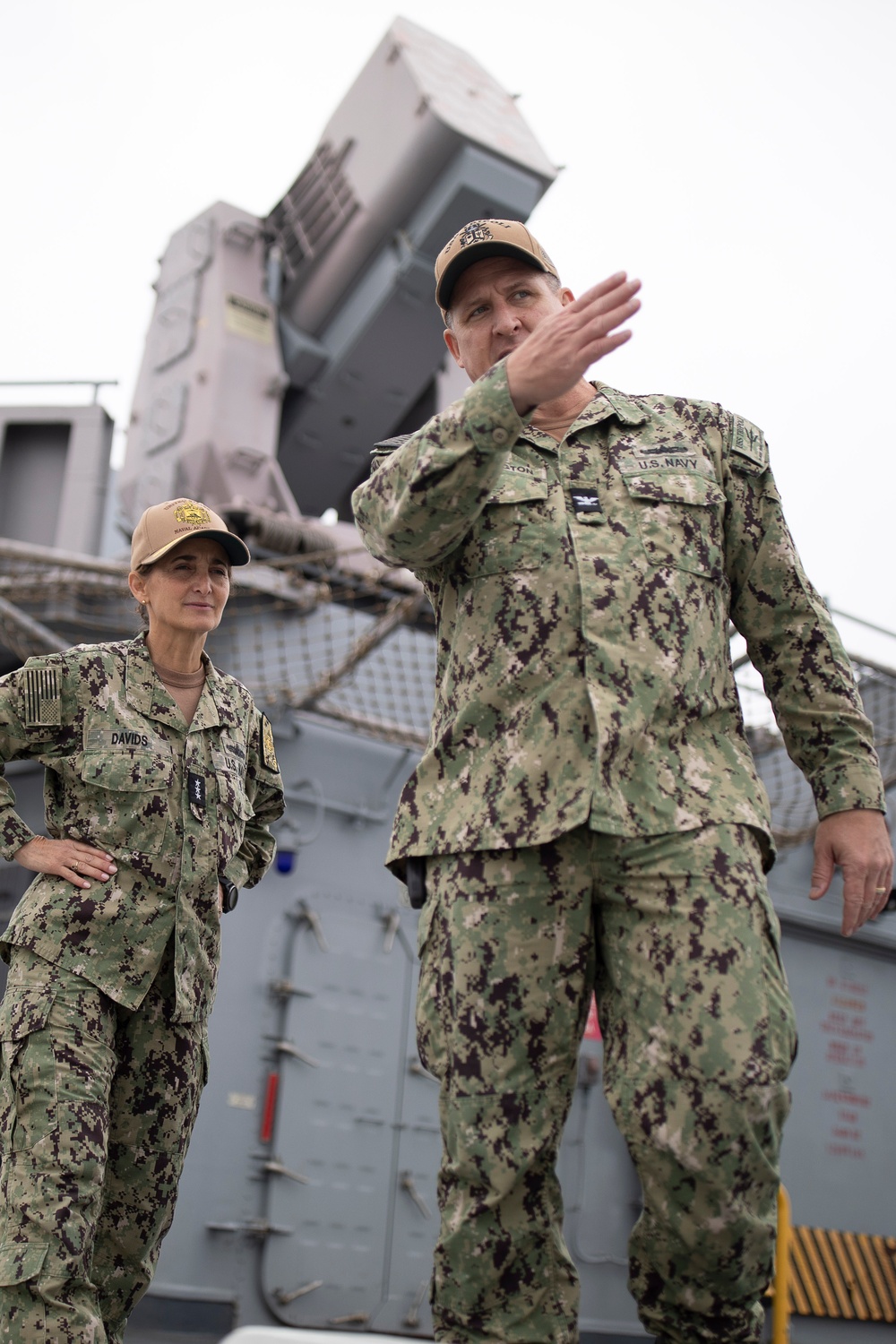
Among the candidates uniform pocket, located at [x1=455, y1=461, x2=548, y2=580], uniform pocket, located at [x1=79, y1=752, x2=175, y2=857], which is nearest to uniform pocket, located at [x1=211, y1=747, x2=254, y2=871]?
uniform pocket, located at [x1=79, y1=752, x2=175, y2=857]

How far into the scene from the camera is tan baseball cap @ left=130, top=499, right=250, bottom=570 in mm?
2428

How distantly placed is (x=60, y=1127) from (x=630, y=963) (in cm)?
102

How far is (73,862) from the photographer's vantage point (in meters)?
2.27

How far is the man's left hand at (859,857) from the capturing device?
5.52ft

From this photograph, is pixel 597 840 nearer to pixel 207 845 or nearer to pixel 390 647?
pixel 207 845

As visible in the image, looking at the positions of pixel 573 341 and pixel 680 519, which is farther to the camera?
pixel 680 519

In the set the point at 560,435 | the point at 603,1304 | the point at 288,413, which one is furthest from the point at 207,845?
the point at 288,413

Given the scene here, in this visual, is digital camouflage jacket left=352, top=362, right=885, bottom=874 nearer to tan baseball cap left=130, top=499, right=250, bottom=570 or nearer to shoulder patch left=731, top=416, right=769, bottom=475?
shoulder patch left=731, top=416, right=769, bottom=475

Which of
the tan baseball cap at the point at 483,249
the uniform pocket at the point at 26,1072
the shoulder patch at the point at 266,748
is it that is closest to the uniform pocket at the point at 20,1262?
the uniform pocket at the point at 26,1072

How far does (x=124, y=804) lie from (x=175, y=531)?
506 millimetres

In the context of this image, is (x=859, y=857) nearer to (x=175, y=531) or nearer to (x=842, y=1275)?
(x=175, y=531)

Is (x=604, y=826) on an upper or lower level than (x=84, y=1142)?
upper

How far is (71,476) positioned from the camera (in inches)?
281

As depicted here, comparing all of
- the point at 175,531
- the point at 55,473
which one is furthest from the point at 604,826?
the point at 55,473
